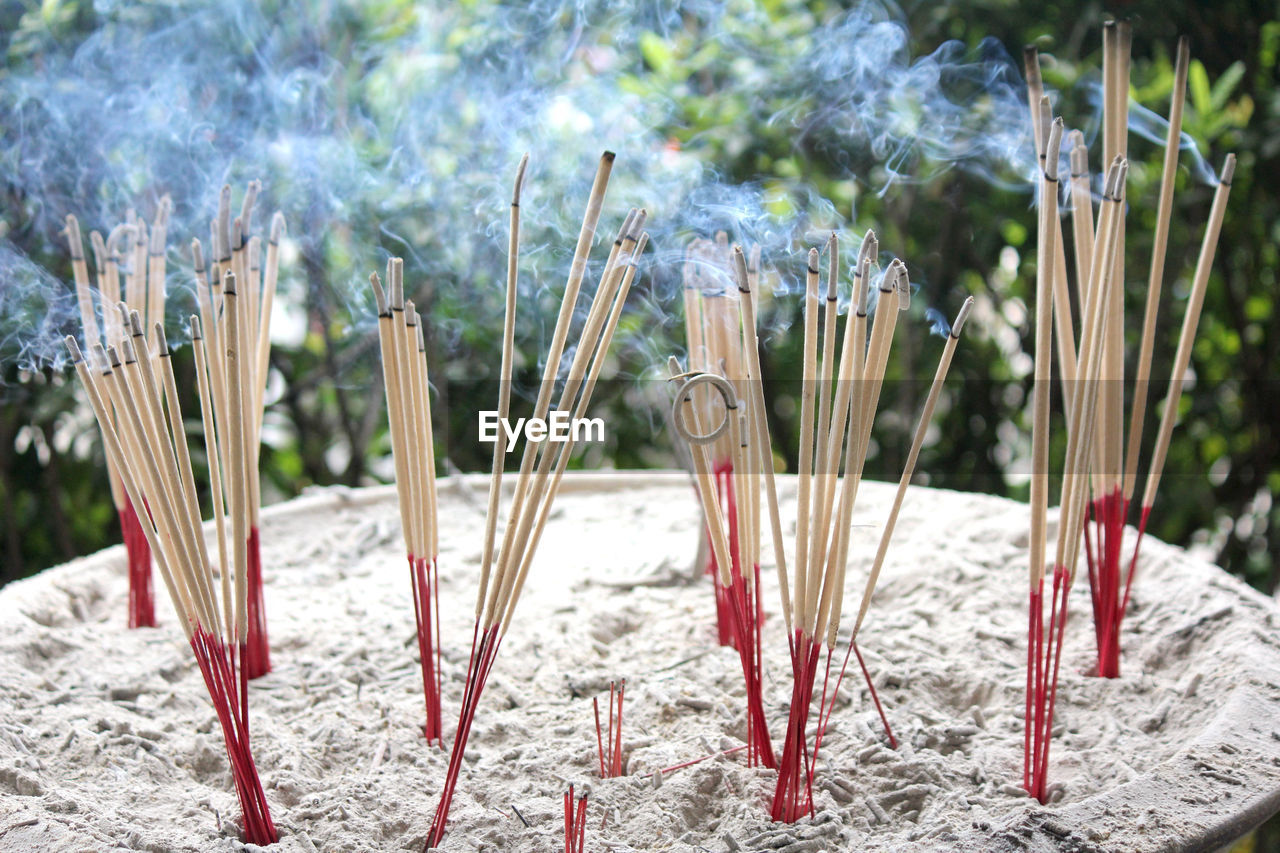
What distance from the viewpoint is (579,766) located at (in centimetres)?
100

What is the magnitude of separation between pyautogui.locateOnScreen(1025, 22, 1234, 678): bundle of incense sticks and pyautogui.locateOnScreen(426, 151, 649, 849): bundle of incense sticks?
1.44ft

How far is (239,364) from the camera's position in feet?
2.67

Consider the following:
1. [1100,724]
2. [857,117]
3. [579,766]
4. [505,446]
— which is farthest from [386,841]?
[857,117]

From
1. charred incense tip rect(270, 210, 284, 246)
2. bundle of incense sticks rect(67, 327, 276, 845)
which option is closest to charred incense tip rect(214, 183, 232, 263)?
bundle of incense sticks rect(67, 327, 276, 845)

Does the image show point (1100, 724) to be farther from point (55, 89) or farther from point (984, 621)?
point (55, 89)

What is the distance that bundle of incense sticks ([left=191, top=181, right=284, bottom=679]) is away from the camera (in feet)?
2.72

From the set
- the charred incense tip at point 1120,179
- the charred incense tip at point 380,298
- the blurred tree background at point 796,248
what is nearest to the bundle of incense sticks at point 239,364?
the charred incense tip at point 380,298

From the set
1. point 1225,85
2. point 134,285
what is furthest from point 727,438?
point 1225,85

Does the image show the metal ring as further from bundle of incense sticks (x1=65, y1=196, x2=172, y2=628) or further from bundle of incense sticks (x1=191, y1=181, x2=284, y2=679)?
bundle of incense sticks (x1=65, y1=196, x2=172, y2=628)

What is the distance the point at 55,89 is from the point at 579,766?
1661 millimetres

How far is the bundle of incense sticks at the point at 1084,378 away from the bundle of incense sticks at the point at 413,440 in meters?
0.52

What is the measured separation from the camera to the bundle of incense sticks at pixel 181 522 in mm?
820

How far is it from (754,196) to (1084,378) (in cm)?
80

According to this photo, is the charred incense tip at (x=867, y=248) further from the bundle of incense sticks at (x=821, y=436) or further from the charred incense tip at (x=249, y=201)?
the charred incense tip at (x=249, y=201)
